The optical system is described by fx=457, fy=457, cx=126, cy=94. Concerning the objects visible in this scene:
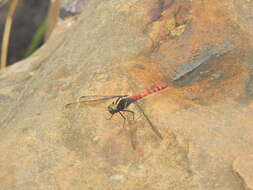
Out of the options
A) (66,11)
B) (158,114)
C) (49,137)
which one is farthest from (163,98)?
(66,11)

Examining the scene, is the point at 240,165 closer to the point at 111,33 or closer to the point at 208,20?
the point at 208,20

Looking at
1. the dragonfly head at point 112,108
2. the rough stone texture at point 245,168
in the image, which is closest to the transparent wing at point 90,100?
the dragonfly head at point 112,108

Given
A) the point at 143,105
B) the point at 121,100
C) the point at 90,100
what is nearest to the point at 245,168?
the point at 143,105

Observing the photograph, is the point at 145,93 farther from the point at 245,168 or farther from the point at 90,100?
the point at 245,168

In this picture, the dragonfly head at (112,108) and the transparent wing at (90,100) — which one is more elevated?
the transparent wing at (90,100)

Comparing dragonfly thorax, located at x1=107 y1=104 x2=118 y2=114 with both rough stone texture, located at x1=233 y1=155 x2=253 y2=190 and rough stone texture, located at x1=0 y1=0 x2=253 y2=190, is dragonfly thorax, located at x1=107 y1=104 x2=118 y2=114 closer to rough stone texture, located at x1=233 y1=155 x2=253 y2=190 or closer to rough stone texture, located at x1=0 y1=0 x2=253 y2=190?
rough stone texture, located at x1=0 y1=0 x2=253 y2=190

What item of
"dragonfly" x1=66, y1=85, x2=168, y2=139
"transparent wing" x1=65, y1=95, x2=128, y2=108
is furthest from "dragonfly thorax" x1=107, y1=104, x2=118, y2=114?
"transparent wing" x1=65, y1=95, x2=128, y2=108

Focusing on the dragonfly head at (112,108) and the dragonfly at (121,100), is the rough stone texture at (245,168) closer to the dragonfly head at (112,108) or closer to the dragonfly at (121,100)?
the dragonfly at (121,100)

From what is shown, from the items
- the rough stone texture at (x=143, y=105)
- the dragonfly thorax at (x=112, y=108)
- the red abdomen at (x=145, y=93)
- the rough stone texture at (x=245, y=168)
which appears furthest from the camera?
the red abdomen at (x=145, y=93)
